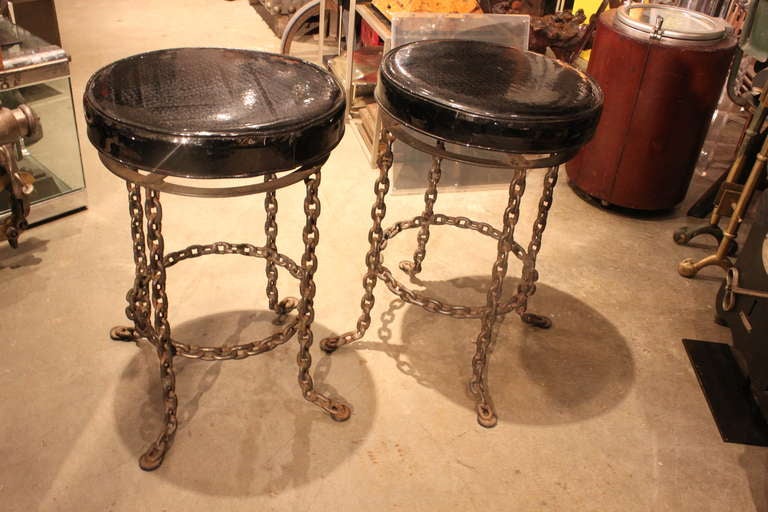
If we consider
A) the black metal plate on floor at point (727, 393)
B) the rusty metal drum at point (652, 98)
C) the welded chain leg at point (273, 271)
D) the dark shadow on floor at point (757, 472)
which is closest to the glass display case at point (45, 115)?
the welded chain leg at point (273, 271)

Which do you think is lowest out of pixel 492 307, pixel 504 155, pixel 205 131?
pixel 492 307

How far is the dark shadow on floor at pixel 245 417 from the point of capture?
5.26 feet

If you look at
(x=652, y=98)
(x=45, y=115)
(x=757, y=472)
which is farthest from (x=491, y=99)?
(x=45, y=115)

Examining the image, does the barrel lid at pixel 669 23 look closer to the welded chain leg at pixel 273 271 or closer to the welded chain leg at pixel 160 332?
the welded chain leg at pixel 273 271

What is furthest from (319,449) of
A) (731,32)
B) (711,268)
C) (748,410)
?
(731,32)

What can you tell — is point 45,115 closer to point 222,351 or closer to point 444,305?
point 222,351

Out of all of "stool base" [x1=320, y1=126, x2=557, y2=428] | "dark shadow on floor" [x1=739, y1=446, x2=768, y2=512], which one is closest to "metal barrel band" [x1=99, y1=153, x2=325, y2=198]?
"stool base" [x1=320, y1=126, x2=557, y2=428]

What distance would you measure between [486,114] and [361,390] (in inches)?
31.8

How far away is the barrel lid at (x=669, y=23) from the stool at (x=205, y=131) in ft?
4.66

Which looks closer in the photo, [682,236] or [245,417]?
[245,417]

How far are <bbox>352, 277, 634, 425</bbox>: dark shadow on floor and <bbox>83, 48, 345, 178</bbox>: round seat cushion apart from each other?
0.79 meters

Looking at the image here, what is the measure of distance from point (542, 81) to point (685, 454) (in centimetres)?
96

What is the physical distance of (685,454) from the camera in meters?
1.77

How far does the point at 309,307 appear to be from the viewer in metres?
1.62
